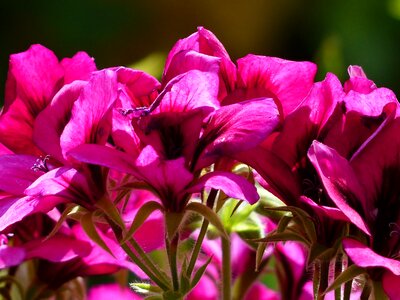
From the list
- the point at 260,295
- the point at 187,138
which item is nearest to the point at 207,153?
the point at 187,138

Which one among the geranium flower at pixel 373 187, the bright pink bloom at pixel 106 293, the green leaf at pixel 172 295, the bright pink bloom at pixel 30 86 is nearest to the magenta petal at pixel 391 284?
the geranium flower at pixel 373 187

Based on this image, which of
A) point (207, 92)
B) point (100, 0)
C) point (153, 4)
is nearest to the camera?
point (207, 92)

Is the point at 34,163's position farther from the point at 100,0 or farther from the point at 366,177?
the point at 100,0

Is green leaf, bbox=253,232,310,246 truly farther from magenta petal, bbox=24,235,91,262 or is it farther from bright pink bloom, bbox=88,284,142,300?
bright pink bloom, bbox=88,284,142,300

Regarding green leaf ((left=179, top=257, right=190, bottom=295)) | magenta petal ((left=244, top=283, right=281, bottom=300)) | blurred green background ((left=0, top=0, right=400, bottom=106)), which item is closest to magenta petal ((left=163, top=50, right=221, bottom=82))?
green leaf ((left=179, top=257, right=190, bottom=295))

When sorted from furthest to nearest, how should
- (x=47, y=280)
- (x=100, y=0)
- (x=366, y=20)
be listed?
(x=100, y=0)
(x=366, y=20)
(x=47, y=280)

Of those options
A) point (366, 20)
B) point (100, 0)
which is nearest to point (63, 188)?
point (366, 20)

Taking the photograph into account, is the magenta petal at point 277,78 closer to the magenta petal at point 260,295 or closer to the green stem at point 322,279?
the green stem at point 322,279
